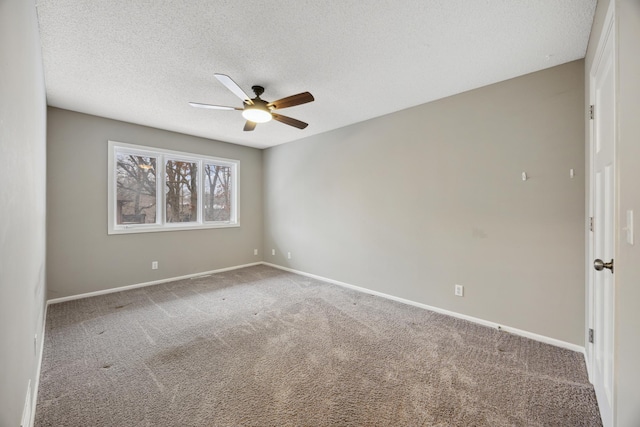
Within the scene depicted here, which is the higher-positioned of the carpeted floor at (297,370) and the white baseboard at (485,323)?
the white baseboard at (485,323)

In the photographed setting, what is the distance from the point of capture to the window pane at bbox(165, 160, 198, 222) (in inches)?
173

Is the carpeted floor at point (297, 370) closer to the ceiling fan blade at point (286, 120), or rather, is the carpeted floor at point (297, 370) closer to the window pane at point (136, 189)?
the window pane at point (136, 189)

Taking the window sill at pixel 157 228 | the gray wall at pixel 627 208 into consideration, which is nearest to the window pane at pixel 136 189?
the window sill at pixel 157 228

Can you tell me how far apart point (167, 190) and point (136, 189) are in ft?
1.42

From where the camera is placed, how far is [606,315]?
4.97 ft

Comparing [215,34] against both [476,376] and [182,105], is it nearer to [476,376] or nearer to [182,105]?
[182,105]

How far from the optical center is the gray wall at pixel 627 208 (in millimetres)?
Result: 1005

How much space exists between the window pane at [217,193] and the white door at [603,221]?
5.04m

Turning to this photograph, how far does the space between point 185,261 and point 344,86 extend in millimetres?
3820

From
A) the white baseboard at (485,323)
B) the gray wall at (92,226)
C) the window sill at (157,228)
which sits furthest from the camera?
the window sill at (157,228)

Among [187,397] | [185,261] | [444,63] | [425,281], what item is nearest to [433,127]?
[444,63]

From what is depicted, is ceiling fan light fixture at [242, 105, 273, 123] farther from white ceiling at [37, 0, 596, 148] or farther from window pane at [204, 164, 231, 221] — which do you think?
window pane at [204, 164, 231, 221]

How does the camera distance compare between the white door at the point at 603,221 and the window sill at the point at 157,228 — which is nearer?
the white door at the point at 603,221

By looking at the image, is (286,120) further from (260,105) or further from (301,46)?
A: (301,46)
